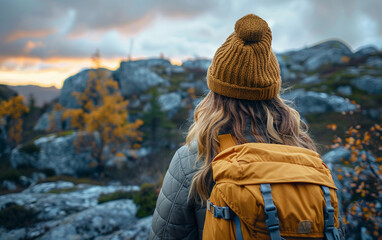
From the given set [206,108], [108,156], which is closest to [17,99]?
[108,156]

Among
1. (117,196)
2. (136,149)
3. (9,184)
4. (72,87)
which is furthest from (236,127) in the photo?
(72,87)

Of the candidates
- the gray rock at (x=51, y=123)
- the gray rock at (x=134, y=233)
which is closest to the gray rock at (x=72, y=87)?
the gray rock at (x=51, y=123)

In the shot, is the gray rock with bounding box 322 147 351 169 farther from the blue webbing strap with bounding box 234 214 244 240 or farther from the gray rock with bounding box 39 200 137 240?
the blue webbing strap with bounding box 234 214 244 240

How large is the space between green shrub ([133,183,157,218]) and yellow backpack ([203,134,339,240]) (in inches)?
172

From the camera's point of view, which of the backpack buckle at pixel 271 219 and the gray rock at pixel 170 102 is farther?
the gray rock at pixel 170 102

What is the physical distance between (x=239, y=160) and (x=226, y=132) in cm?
36

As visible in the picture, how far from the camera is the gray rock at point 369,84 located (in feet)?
71.7

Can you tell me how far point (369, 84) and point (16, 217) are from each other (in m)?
31.2

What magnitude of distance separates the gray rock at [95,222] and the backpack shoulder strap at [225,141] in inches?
165

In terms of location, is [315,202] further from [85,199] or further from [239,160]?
[85,199]

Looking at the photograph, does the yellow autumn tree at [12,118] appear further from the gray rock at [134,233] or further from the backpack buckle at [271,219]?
the backpack buckle at [271,219]

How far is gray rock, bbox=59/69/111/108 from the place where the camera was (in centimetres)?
3600

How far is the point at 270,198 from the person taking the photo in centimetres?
96

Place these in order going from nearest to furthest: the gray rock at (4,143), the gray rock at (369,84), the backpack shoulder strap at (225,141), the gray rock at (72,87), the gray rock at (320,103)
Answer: the backpack shoulder strap at (225,141)
the gray rock at (320,103)
the gray rock at (369,84)
the gray rock at (4,143)
the gray rock at (72,87)
